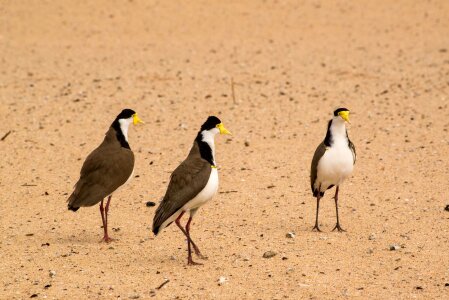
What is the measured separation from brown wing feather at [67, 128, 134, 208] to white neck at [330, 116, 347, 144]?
87.0 inches

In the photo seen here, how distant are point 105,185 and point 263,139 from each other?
167 inches

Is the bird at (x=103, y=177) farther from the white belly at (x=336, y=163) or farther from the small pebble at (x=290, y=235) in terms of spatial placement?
the white belly at (x=336, y=163)

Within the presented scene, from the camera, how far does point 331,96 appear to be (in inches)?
615

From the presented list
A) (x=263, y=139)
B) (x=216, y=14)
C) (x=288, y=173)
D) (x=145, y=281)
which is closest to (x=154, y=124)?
(x=263, y=139)

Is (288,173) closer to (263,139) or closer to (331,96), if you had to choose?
(263,139)

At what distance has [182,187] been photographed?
8.65 meters

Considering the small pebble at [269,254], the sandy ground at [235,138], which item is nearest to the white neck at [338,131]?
the sandy ground at [235,138]

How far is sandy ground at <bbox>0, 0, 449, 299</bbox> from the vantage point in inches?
331

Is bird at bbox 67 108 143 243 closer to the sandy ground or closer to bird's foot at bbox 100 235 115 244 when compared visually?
bird's foot at bbox 100 235 115 244

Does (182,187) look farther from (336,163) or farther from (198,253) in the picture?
(336,163)

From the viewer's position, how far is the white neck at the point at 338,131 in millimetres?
9789

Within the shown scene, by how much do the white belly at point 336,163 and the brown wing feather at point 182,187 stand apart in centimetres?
153

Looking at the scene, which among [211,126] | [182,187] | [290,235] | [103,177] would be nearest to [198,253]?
[182,187]

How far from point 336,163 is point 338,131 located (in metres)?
0.36
